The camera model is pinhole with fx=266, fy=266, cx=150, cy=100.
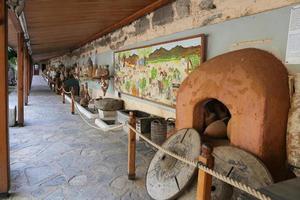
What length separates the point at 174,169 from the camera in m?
2.53

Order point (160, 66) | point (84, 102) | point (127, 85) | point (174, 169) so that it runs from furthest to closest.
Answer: point (84, 102), point (127, 85), point (160, 66), point (174, 169)

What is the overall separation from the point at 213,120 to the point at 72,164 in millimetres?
2019

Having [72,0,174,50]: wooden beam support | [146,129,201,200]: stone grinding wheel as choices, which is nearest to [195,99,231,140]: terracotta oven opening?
[146,129,201,200]: stone grinding wheel

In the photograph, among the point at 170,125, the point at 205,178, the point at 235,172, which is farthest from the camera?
the point at 170,125

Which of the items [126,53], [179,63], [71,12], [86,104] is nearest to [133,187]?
[179,63]

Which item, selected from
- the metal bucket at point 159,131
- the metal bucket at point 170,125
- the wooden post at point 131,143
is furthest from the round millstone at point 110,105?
the wooden post at point 131,143

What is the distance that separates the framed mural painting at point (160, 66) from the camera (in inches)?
143

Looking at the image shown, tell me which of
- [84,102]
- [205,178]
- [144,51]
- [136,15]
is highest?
[136,15]

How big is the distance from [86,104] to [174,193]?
7.04m

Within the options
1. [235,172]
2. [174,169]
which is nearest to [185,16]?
[174,169]

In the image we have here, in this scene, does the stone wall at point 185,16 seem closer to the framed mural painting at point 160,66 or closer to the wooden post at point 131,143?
the framed mural painting at point 160,66

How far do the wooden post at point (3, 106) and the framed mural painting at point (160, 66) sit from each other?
2222mm

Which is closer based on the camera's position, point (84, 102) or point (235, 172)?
point (235, 172)

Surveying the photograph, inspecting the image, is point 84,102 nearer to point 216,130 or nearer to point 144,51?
point 144,51
